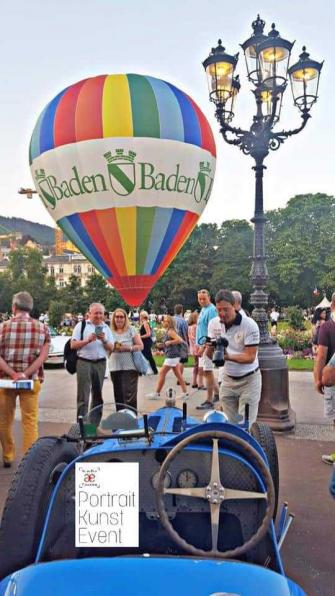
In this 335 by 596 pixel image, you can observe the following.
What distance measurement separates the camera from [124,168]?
35.5ft

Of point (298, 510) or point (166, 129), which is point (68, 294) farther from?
point (298, 510)

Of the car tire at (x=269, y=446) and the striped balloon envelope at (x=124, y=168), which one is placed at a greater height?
the striped balloon envelope at (x=124, y=168)

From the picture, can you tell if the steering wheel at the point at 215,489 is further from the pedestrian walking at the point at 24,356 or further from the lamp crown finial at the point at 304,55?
the lamp crown finial at the point at 304,55

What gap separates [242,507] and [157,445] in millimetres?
455

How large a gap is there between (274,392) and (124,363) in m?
2.09

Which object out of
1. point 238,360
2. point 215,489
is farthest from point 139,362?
point 215,489

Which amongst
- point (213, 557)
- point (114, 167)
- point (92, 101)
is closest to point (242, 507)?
point (213, 557)

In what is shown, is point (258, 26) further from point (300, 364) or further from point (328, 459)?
point (300, 364)

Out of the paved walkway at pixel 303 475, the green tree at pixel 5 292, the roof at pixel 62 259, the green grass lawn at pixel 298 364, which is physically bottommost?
the paved walkway at pixel 303 475

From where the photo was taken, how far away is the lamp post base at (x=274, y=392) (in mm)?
6648

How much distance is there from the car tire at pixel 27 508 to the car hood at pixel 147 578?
381 mm

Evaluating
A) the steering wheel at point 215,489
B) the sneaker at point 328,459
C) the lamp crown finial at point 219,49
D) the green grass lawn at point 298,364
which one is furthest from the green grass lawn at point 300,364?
the steering wheel at point 215,489

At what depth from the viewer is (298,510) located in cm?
409

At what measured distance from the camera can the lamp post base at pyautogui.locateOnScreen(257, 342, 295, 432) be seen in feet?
21.8
